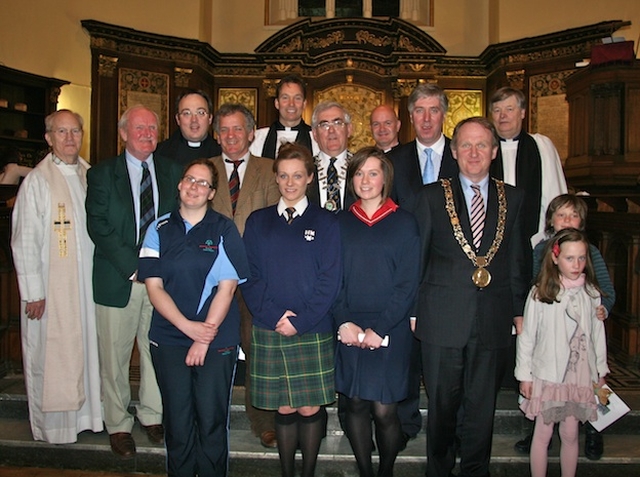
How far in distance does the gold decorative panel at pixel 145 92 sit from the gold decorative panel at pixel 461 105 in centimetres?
472

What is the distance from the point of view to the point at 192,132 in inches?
126

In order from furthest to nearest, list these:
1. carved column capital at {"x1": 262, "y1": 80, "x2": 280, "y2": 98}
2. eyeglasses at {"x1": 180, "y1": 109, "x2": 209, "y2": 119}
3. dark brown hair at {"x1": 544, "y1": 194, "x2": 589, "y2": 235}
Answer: carved column capital at {"x1": 262, "y1": 80, "x2": 280, "y2": 98} < eyeglasses at {"x1": 180, "y1": 109, "x2": 209, "y2": 119} < dark brown hair at {"x1": 544, "y1": 194, "x2": 589, "y2": 235}

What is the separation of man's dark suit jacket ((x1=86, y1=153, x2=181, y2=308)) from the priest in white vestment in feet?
0.68

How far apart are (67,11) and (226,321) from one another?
796cm

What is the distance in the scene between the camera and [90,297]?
3.05 meters

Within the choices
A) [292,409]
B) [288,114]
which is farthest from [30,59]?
[292,409]

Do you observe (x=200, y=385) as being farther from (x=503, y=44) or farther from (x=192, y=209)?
(x=503, y=44)

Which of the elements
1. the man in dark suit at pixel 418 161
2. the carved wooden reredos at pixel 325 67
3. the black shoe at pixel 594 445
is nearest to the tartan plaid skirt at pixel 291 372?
the man in dark suit at pixel 418 161

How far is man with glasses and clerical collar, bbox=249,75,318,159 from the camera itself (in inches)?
132

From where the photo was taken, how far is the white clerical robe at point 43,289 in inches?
115

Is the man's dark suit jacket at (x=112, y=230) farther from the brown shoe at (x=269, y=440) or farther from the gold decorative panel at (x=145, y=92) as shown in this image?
the gold decorative panel at (x=145, y=92)

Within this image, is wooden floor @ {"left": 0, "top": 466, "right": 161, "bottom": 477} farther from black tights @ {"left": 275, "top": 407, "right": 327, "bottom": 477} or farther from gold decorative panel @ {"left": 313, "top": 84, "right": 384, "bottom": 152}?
gold decorative panel @ {"left": 313, "top": 84, "right": 384, "bottom": 152}

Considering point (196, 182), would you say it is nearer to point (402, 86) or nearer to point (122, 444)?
point (122, 444)

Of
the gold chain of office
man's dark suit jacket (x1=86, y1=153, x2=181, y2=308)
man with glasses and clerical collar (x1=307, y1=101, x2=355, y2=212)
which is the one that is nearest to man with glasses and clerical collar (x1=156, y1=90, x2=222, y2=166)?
man's dark suit jacket (x1=86, y1=153, x2=181, y2=308)
